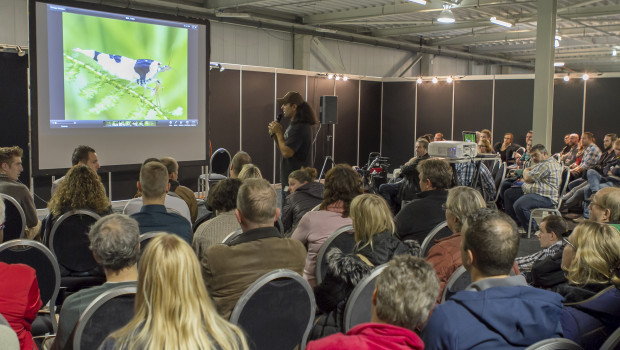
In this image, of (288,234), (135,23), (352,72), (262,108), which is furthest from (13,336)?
(352,72)

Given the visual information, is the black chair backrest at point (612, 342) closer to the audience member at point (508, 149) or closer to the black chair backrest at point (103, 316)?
the black chair backrest at point (103, 316)

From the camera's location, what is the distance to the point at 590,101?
11594 millimetres

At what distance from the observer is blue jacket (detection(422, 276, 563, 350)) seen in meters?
1.77

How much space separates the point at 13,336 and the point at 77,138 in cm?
523

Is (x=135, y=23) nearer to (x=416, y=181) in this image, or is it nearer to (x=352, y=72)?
(x=416, y=181)

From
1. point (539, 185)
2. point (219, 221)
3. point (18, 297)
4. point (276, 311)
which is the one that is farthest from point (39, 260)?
point (539, 185)

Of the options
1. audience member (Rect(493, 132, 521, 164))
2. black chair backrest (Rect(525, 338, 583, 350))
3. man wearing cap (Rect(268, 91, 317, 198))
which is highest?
man wearing cap (Rect(268, 91, 317, 198))

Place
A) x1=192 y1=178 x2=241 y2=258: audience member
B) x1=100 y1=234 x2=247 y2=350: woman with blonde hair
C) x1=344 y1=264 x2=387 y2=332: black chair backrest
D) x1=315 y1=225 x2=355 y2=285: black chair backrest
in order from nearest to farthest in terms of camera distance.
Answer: x1=100 y1=234 x2=247 y2=350: woman with blonde hair < x1=344 y1=264 x2=387 y2=332: black chair backrest < x1=315 y1=225 x2=355 y2=285: black chair backrest < x1=192 y1=178 x2=241 y2=258: audience member

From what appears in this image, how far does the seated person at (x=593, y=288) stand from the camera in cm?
206

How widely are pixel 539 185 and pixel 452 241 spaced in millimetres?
4834

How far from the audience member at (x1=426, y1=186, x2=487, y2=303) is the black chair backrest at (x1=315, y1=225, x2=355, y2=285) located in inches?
16.3

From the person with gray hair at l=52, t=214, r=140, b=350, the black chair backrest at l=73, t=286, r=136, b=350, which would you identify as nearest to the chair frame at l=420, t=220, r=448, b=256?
the person with gray hair at l=52, t=214, r=140, b=350

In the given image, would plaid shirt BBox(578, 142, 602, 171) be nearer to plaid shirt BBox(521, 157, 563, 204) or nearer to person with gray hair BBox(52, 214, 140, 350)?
plaid shirt BBox(521, 157, 563, 204)

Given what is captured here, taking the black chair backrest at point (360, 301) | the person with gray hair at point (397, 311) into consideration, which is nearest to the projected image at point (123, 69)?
the black chair backrest at point (360, 301)
